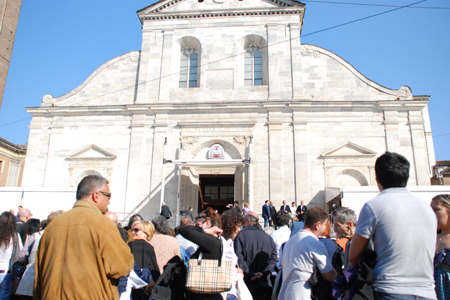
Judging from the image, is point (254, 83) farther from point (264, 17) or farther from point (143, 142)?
point (143, 142)

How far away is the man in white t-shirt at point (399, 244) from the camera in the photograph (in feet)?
8.36

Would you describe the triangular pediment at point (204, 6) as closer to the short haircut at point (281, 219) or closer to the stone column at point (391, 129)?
the stone column at point (391, 129)

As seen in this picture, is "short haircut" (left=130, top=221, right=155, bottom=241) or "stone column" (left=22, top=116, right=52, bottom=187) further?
"stone column" (left=22, top=116, right=52, bottom=187)

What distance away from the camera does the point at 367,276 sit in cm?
260

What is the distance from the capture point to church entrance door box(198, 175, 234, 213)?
1934 cm

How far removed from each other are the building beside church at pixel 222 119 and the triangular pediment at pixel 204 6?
0.06 metres

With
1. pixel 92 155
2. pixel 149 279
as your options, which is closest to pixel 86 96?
pixel 92 155

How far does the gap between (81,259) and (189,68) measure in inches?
736

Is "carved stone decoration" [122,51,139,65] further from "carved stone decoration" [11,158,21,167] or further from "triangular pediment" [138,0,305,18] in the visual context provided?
"carved stone decoration" [11,158,21,167]

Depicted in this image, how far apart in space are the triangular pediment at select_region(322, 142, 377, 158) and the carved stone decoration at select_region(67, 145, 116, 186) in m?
12.0

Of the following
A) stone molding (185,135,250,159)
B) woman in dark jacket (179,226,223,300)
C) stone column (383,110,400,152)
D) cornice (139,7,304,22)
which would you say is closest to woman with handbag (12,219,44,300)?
woman in dark jacket (179,226,223,300)

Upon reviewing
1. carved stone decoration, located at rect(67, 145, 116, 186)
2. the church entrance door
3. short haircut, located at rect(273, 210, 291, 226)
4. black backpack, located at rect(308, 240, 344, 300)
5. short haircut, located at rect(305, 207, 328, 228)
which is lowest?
black backpack, located at rect(308, 240, 344, 300)

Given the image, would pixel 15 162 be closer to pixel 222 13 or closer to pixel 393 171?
pixel 222 13

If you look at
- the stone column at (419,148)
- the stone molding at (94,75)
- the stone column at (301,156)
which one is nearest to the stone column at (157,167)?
the stone molding at (94,75)
